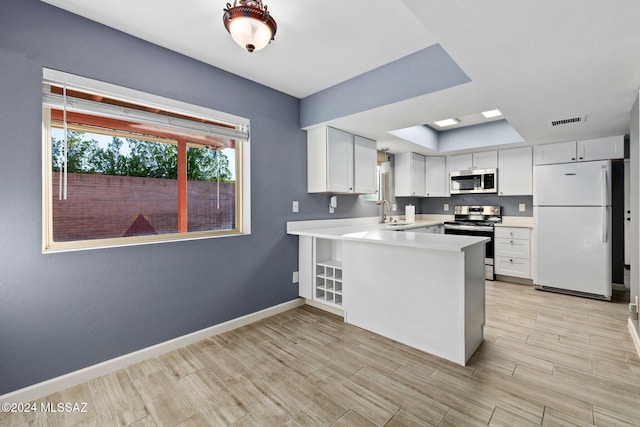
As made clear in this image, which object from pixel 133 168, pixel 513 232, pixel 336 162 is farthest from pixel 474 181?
pixel 133 168

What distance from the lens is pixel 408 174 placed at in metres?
4.85

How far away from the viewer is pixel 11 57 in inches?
65.7

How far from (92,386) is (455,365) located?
2.46 metres

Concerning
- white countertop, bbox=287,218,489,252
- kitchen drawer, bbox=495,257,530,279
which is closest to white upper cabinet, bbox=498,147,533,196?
kitchen drawer, bbox=495,257,530,279

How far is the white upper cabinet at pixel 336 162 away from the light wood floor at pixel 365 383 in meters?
1.58

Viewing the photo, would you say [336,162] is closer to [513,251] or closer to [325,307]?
[325,307]

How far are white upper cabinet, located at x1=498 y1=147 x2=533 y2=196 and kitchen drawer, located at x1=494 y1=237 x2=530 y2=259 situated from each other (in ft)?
2.43

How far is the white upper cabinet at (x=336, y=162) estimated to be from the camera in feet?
10.6

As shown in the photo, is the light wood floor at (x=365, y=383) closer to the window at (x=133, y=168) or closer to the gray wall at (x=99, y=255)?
the gray wall at (x=99, y=255)

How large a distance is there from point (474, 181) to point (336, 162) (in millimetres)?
2762

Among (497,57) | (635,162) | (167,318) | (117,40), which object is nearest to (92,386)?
(167,318)

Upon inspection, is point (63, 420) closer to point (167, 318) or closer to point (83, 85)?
point (167, 318)

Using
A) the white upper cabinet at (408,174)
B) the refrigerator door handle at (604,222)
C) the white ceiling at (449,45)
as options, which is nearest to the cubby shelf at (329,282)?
the white ceiling at (449,45)

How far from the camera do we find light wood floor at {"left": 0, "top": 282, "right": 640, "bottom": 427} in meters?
1.58
